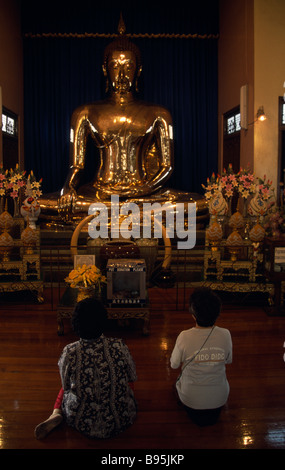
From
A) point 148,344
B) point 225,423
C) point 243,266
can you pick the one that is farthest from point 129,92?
point 225,423

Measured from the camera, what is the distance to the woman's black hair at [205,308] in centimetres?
214

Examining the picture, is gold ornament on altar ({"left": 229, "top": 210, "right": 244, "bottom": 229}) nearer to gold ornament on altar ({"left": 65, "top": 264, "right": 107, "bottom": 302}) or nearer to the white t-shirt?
gold ornament on altar ({"left": 65, "top": 264, "right": 107, "bottom": 302})

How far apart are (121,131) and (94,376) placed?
5214 mm

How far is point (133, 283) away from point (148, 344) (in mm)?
472

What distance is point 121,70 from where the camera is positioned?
6750 mm

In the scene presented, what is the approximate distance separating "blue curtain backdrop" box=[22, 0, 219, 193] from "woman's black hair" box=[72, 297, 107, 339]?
17.6 feet

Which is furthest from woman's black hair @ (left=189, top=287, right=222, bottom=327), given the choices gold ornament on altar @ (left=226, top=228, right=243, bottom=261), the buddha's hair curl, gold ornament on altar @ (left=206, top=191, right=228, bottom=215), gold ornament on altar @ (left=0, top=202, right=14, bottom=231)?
the buddha's hair curl

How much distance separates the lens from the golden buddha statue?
6.69 meters

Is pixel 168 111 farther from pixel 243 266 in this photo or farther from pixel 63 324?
pixel 63 324

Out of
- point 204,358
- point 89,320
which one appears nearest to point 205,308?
point 204,358

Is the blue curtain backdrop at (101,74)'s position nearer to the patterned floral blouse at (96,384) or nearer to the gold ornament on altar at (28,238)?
the gold ornament on altar at (28,238)

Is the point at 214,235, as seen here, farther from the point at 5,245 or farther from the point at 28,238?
the point at 5,245
